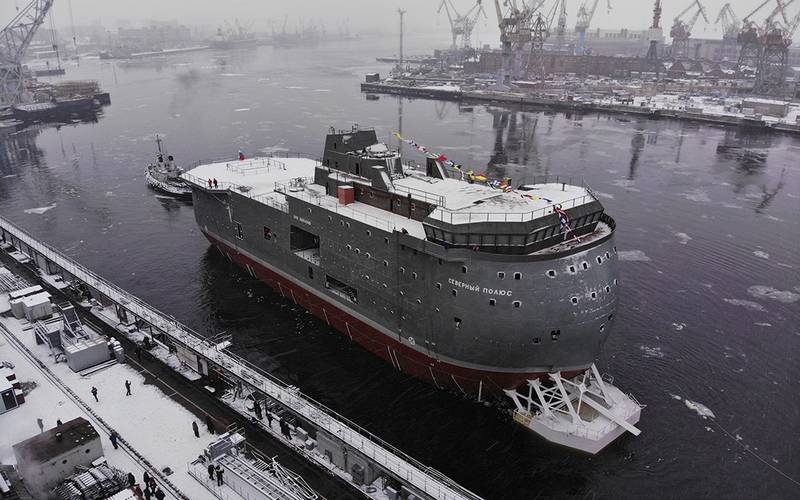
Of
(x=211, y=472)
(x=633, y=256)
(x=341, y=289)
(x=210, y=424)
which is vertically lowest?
(x=633, y=256)

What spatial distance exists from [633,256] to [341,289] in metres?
27.7

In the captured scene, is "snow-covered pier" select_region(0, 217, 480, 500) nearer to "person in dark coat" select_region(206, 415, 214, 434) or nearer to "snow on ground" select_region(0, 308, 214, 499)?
"person in dark coat" select_region(206, 415, 214, 434)

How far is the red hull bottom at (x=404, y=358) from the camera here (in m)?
28.8

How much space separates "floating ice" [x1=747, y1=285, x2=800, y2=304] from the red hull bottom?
2322 centimetres

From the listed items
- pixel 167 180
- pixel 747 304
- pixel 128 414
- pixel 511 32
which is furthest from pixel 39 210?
pixel 511 32

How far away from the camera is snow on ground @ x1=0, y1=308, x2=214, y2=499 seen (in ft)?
78.0

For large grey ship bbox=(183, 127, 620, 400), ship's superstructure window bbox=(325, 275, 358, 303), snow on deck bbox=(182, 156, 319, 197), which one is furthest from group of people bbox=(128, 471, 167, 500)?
snow on deck bbox=(182, 156, 319, 197)

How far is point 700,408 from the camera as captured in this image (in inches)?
1190

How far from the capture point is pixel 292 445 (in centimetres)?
2523

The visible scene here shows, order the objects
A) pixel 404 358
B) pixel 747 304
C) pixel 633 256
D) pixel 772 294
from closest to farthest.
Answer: pixel 404 358 < pixel 747 304 < pixel 772 294 < pixel 633 256

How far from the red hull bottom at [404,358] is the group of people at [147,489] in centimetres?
1434

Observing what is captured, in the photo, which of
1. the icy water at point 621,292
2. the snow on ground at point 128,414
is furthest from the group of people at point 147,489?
the icy water at point 621,292

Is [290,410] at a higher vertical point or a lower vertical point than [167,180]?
lower

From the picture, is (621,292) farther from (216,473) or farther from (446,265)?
(216,473)
